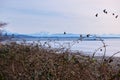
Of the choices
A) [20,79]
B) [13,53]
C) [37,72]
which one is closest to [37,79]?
[37,72]

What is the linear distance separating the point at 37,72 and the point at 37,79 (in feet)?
0.34

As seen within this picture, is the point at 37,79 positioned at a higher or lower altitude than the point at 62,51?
lower

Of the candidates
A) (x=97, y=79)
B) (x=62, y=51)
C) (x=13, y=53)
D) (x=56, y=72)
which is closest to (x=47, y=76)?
(x=56, y=72)

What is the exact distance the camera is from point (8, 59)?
8039 millimetres

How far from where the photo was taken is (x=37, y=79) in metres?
5.70

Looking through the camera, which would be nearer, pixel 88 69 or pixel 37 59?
pixel 88 69

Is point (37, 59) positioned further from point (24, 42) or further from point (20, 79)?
point (24, 42)

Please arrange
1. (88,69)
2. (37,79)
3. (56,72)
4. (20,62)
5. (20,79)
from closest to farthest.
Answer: (88,69) < (56,72) < (37,79) < (20,79) < (20,62)

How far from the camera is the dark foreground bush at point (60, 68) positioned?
4670mm

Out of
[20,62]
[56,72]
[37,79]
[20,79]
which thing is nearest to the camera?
[56,72]

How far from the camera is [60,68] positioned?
5.26m

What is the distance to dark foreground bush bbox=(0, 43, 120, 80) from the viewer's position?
467 cm

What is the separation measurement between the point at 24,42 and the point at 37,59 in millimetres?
2541

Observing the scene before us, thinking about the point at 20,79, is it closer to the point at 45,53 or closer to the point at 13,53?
the point at 45,53
